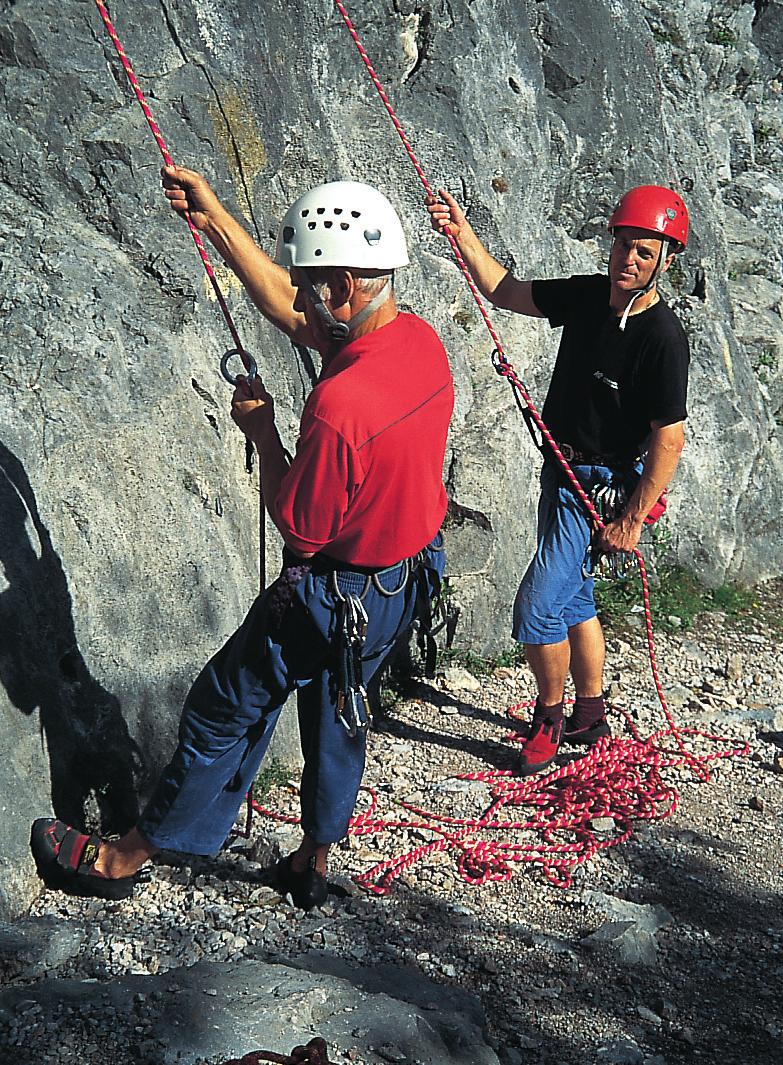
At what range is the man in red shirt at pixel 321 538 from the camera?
358 cm

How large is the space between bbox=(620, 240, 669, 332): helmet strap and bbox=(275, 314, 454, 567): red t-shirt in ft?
5.30

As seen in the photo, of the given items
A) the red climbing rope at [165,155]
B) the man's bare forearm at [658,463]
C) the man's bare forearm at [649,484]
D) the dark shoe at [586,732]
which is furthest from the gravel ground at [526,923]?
the red climbing rope at [165,155]

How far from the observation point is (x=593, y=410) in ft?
17.6

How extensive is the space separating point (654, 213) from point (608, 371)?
0.71m

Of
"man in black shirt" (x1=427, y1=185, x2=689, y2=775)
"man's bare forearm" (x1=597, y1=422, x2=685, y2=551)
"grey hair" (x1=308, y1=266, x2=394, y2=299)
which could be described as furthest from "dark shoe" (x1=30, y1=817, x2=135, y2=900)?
"man's bare forearm" (x1=597, y1=422, x2=685, y2=551)

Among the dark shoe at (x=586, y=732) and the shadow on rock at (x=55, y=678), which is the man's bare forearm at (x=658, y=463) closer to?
the dark shoe at (x=586, y=732)

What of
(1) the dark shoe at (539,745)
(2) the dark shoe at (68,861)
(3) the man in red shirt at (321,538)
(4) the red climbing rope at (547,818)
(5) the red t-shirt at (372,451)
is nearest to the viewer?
(5) the red t-shirt at (372,451)

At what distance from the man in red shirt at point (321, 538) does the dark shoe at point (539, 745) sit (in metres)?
1.61

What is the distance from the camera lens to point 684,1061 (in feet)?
12.8

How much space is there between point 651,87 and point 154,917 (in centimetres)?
718

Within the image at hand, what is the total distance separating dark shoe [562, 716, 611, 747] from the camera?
611 centimetres

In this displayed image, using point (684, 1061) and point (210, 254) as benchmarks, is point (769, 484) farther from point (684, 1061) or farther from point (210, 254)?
point (684, 1061)

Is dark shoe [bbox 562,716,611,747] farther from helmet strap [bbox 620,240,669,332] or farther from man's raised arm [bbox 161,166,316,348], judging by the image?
man's raised arm [bbox 161,166,316,348]

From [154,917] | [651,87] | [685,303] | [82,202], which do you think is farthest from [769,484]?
[154,917]
